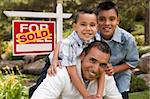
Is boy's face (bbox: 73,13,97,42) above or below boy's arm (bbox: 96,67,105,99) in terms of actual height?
above

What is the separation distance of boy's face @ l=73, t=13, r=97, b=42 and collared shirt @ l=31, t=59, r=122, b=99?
0.18 meters

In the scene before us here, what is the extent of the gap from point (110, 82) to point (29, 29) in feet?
8.99

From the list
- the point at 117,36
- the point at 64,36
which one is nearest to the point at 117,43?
the point at 117,36

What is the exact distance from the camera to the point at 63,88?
1.86 m

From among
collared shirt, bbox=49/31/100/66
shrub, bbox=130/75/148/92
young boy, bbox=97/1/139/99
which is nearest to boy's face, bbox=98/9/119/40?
young boy, bbox=97/1/139/99

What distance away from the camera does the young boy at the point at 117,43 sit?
7.78ft

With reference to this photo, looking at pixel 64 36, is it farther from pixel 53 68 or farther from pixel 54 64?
pixel 53 68

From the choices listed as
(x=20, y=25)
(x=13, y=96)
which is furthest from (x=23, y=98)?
(x=20, y=25)

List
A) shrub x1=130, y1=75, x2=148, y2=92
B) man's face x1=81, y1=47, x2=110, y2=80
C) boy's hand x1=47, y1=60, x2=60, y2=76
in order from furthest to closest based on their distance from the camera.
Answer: shrub x1=130, y1=75, x2=148, y2=92 < boy's hand x1=47, y1=60, x2=60, y2=76 < man's face x1=81, y1=47, x2=110, y2=80

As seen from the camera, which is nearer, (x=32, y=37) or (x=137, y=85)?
→ (x=32, y=37)

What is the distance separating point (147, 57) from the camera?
959 centimetres

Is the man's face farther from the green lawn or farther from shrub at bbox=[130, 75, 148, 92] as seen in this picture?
shrub at bbox=[130, 75, 148, 92]

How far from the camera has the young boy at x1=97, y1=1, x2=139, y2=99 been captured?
2.37 metres

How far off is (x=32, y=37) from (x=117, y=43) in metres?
2.25
